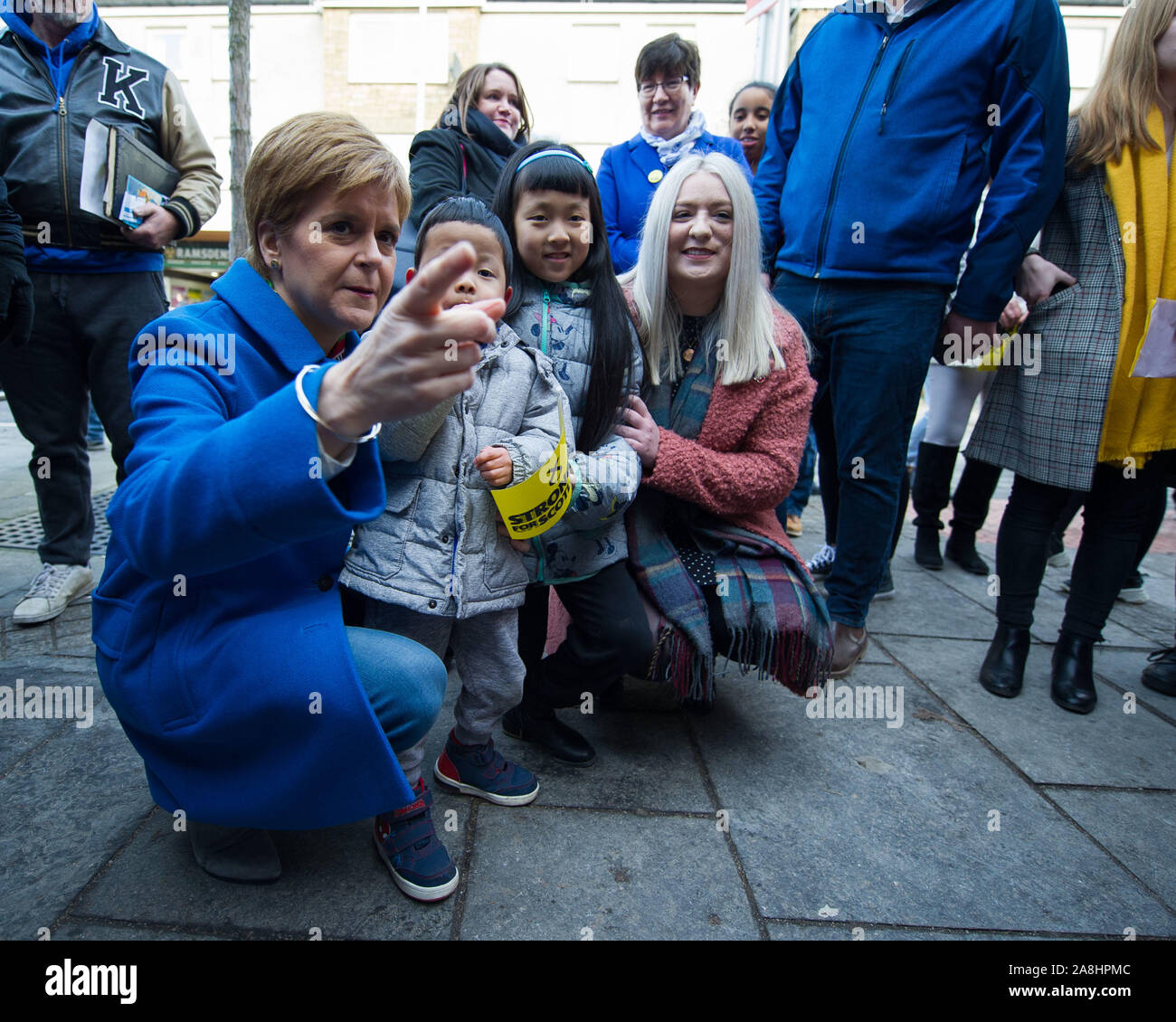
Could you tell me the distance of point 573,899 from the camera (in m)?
1.44

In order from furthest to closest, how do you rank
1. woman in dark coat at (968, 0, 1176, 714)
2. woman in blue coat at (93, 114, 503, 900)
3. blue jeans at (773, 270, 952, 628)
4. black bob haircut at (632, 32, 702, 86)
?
black bob haircut at (632, 32, 702, 86) < blue jeans at (773, 270, 952, 628) < woman in dark coat at (968, 0, 1176, 714) < woman in blue coat at (93, 114, 503, 900)

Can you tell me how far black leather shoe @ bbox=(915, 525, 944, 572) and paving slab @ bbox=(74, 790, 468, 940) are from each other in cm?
316

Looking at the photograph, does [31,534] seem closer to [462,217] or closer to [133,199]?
[133,199]

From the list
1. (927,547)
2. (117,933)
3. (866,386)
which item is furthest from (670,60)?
(117,933)

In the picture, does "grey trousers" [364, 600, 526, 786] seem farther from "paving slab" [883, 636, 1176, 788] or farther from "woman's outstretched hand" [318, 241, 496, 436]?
"paving slab" [883, 636, 1176, 788]

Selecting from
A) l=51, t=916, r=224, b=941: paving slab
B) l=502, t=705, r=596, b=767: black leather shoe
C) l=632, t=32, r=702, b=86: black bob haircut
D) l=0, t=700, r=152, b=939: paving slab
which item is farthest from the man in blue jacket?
l=0, t=700, r=152, b=939: paving slab

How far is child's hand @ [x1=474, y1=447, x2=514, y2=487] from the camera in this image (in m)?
1.54

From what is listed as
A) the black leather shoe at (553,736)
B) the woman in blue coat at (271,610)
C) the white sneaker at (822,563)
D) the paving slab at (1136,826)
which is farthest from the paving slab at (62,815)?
the white sneaker at (822,563)

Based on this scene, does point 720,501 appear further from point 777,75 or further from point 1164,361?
point 777,75

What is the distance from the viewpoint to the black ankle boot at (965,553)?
385 centimetres

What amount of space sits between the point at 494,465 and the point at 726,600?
0.80 metres

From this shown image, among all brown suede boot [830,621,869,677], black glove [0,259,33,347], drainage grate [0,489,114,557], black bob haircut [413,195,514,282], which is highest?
black bob haircut [413,195,514,282]

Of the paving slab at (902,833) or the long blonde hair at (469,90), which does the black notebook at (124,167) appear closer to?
the long blonde hair at (469,90)
